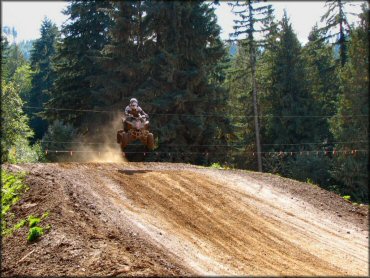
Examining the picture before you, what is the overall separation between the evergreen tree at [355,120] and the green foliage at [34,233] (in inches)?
923

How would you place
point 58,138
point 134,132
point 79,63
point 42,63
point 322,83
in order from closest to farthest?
point 134,132 → point 58,138 → point 79,63 → point 322,83 → point 42,63

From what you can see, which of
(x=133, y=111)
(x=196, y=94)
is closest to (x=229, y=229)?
(x=133, y=111)

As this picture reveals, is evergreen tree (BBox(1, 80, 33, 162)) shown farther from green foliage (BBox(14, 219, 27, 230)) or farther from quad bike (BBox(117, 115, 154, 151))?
green foliage (BBox(14, 219, 27, 230))

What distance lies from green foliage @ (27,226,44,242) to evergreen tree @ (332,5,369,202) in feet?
76.9

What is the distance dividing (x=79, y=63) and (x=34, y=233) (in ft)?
93.0

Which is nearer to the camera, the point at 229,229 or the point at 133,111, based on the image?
the point at 229,229

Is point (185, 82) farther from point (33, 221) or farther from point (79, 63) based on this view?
point (33, 221)

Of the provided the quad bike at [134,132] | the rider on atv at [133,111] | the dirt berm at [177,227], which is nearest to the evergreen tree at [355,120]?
the dirt berm at [177,227]

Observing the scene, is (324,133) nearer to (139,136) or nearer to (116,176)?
(139,136)

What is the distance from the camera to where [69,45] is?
1441 inches

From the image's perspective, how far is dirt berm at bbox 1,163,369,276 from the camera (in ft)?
26.7

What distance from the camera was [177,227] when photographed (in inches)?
389

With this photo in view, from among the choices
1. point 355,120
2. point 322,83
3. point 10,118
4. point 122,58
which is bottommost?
point 355,120

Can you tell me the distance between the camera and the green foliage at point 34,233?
9297mm
